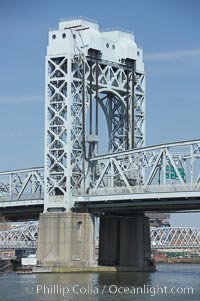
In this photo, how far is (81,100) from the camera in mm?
127625

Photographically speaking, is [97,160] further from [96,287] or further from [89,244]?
[96,287]

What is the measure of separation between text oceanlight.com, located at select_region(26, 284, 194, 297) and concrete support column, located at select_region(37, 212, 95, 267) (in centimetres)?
2462

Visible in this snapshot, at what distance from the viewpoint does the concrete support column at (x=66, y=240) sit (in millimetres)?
122688

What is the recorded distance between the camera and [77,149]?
127062 mm

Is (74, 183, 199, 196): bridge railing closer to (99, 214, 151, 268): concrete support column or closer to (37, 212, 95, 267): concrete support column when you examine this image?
(37, 212, 95, 267): concrete support column

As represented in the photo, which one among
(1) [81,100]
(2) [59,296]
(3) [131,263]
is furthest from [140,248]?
(2) [59,296]

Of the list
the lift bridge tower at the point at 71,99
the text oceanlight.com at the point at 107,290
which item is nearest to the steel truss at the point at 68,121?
the lift bridge tower at the point at 71,99

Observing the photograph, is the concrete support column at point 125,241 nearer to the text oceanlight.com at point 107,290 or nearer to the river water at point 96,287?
the river water at point 96,287

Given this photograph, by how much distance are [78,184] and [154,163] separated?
33.2ft

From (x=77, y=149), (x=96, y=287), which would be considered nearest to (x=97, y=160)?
(x=77, y=149)

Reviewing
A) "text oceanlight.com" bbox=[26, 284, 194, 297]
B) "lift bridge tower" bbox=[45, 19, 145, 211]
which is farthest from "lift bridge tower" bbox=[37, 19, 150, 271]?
"text oceanlight.com" bbox=[26, 284, 194, 297]

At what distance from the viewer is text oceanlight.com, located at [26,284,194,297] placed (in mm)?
89625

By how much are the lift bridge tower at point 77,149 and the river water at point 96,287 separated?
7.01 metres

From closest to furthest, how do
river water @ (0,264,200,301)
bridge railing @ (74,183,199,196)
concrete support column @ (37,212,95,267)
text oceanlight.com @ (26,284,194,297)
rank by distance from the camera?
river water @ (0,264,200,301) → text oceanlight.com @ (26,284,194,297) → bridge railing @ (74,183,199,196) → concrete support column @ (37,212,95,267)
